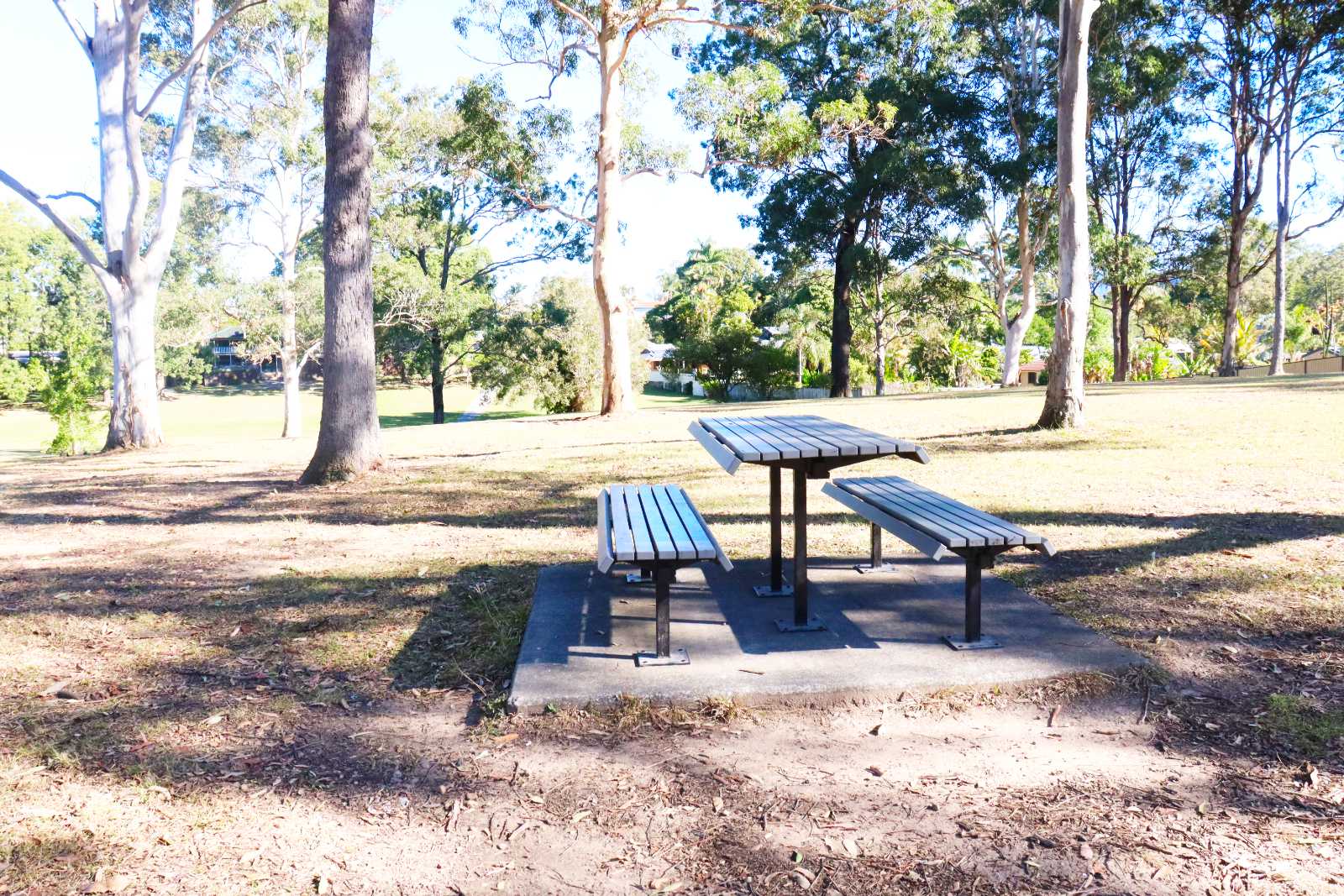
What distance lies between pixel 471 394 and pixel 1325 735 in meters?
56.9

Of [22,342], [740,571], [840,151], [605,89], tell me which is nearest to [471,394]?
[22,342]

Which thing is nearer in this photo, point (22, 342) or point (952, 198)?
point (952, 198)

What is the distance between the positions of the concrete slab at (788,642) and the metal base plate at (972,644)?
0.03 metres

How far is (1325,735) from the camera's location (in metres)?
→ 3.21

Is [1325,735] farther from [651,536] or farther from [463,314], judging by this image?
[463,314]

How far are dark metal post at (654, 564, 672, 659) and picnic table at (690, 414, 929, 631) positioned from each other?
1.69ft

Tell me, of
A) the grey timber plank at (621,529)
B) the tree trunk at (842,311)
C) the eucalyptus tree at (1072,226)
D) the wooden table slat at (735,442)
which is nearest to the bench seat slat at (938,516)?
the wooden table slat at (735,442)

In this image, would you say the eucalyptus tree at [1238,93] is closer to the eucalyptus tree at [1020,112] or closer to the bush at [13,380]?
the eucalyptus tree at [1020,112]

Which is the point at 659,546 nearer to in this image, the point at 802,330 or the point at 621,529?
the point at 621,529

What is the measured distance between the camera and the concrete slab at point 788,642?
363 centimetres

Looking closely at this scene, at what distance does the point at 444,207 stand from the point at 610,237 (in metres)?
16.1

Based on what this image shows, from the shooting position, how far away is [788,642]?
4148 mm

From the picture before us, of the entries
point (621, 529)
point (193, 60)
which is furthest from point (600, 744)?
point (193, 60)

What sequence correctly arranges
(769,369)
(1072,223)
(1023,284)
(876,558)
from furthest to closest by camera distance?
(769,369) → (1023,284) → (1072,223) → (876,558)
